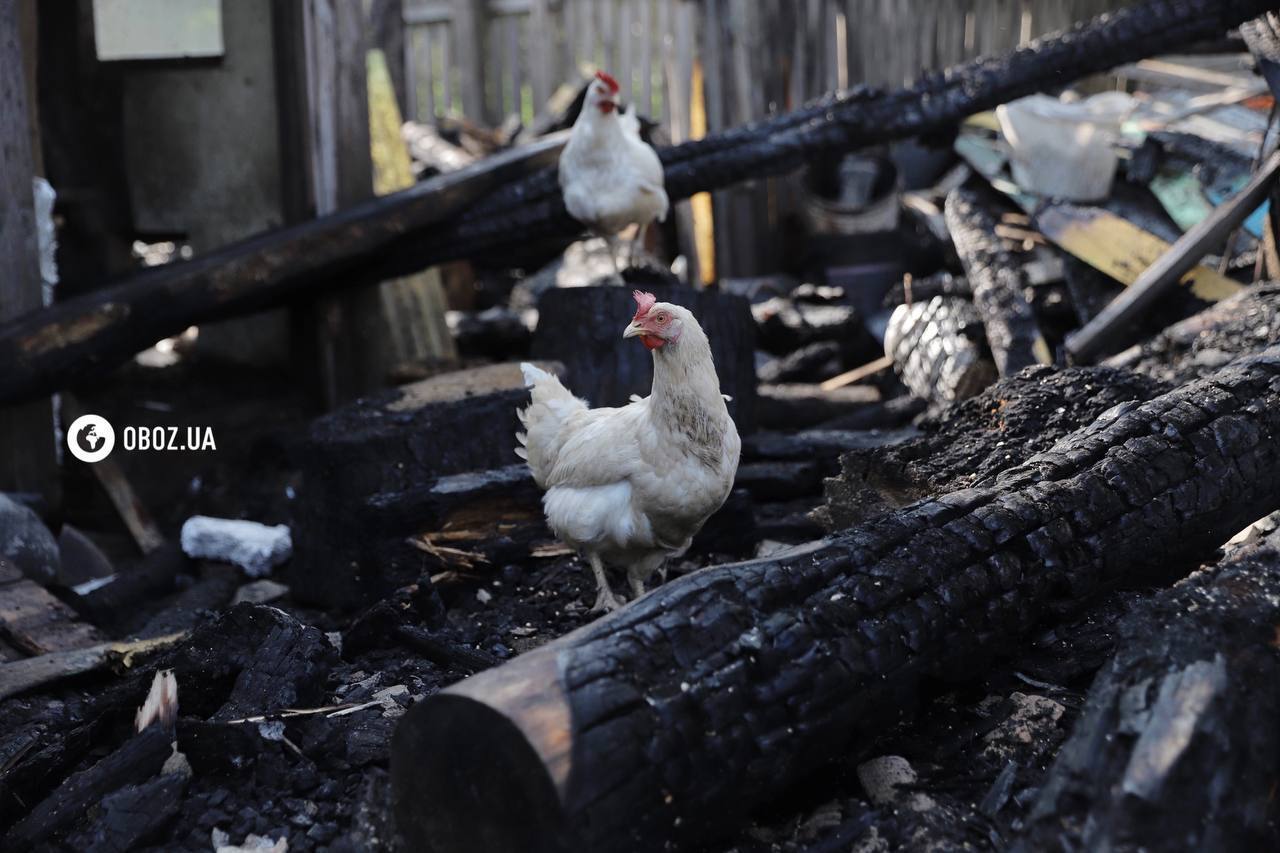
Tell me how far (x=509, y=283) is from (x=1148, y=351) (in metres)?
5.04

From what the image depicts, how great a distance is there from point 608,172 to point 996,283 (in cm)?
231

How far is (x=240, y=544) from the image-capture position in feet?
15.6

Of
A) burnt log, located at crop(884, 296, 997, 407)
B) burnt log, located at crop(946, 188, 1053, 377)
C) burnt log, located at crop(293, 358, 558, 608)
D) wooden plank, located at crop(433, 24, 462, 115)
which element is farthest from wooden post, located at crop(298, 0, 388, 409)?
wooden plank, located at crop(433, 24, 462, 115)

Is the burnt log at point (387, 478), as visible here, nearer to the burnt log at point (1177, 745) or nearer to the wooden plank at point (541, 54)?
the burnt log at point (1177, 745)

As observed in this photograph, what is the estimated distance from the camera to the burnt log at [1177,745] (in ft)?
6.25

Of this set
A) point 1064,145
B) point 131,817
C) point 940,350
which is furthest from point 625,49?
point 131,817

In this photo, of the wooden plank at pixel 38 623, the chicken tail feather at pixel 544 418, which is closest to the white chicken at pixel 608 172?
the chicken tail feather at pixel 544 418

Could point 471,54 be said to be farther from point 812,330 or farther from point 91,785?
point 91,785

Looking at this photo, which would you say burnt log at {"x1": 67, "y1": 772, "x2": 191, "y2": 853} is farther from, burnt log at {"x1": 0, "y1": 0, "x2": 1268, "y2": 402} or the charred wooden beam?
burnt log at {"x1": 0, "y1": 0, "x2": 1268, "y2": 402}

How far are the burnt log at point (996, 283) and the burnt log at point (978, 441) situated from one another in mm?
1091

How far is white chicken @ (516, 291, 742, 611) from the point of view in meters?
3.17

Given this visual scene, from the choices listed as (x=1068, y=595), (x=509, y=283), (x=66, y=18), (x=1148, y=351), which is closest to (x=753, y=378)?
(x=1148, y=351)

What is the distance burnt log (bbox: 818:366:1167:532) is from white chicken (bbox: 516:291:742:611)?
1.55 ft

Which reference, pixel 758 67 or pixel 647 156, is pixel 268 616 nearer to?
pixel 647 156
